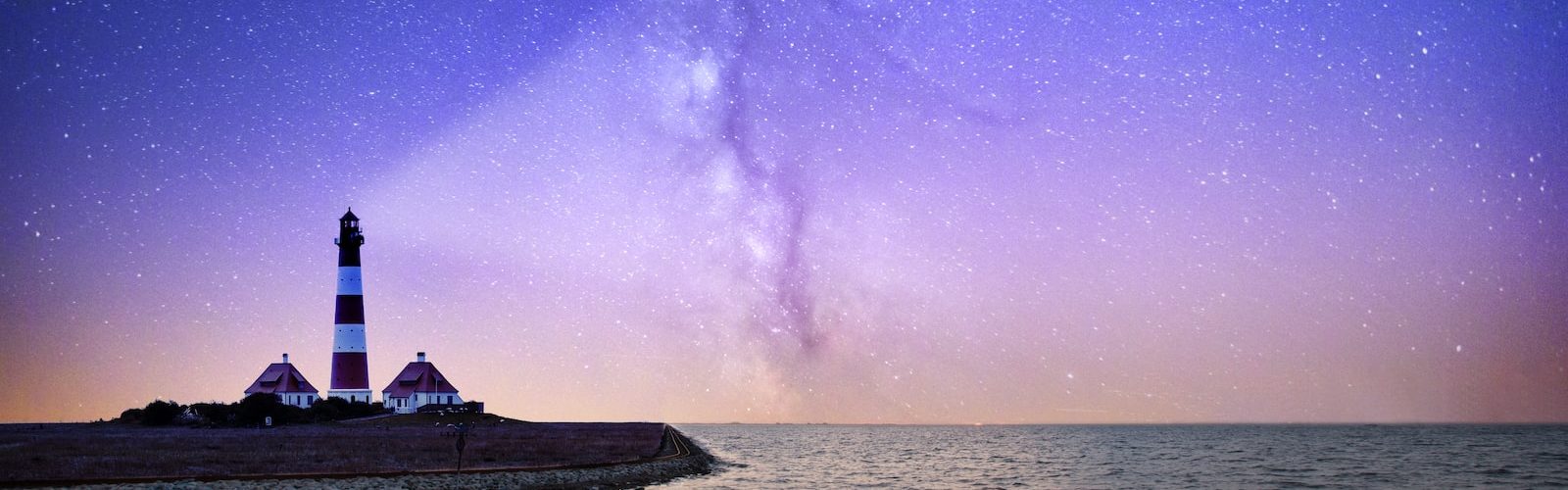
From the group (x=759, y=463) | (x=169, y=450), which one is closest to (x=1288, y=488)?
(x=759, y=463)

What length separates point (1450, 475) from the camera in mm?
66750

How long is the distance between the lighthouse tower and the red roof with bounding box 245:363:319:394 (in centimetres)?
840

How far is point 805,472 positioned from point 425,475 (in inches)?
981

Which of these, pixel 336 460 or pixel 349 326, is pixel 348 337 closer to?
pixel 349 326

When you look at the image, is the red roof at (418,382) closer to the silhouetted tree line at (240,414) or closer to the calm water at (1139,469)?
the silhouetted tree line at (240,414)

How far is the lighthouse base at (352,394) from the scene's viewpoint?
362 feet

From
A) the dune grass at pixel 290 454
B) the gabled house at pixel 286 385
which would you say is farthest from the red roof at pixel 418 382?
the dune grass at pixel 290 454

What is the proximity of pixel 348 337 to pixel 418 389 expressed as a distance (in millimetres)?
14339

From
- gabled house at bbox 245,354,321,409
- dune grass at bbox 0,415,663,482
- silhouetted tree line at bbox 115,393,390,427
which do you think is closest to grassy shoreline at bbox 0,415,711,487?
dune grass at bbox 0,415,663,482

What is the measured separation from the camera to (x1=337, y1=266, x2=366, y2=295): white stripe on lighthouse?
109m

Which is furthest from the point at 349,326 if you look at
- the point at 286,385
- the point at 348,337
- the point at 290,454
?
the point at 290,454

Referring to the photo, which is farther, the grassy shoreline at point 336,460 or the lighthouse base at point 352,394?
the lighthouse base at point 352,394

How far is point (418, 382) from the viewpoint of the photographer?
123 m

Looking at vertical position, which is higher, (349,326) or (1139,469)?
(349,326)
